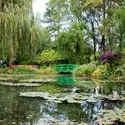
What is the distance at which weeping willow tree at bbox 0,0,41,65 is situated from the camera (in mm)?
12156

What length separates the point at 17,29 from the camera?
13398mm

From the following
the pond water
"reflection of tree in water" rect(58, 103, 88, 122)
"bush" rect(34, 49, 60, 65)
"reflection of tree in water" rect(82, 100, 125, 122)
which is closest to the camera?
the pond water

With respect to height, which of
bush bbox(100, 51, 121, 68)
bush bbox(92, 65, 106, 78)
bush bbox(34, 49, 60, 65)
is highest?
bush bbox(34, 49, 60, 65)

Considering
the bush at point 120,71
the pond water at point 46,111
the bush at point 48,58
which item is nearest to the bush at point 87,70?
the bush at point 120,71

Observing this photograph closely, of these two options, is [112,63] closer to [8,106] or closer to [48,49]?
[8,106]

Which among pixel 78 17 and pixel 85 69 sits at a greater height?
pixel 78 17

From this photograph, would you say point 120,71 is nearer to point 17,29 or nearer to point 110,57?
point 110,57

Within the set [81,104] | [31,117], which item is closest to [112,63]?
[81,104]

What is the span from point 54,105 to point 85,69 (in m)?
10.9

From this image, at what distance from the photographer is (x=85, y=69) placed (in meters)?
16.5

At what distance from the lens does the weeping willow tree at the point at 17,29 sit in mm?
12156

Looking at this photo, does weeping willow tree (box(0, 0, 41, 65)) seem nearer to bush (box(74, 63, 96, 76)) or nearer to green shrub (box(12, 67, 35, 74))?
bush (box(74, 63, 96, 76))

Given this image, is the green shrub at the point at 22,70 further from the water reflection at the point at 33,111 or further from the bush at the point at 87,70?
the water reflection at the point at 33,111

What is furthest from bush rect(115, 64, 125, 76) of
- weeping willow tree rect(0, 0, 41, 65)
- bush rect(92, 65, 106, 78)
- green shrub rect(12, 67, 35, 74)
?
green shrub rect(12, 67, 35, 74)
